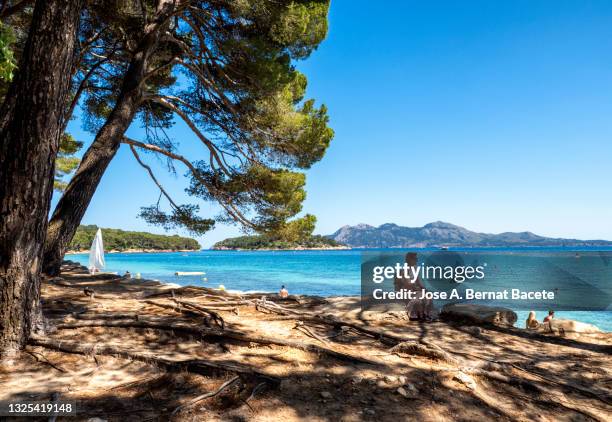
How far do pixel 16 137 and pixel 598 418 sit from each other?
5.29m

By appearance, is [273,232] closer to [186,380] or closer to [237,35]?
[237,35]

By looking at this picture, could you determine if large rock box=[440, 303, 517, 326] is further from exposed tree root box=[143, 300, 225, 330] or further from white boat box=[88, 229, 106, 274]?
white boat box=[88, 229, 106, 274]

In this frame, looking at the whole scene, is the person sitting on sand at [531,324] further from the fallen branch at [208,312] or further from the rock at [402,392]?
the fallen branch at [208,312]

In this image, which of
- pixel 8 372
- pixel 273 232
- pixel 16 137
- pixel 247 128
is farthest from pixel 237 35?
pixel 8 372

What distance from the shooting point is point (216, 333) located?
12.3ft

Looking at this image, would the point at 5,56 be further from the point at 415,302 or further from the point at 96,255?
the point at 96,255

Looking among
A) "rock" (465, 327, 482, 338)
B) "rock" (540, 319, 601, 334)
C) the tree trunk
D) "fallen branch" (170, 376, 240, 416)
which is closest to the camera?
"fallen branch" (170, 376, 240, 416)

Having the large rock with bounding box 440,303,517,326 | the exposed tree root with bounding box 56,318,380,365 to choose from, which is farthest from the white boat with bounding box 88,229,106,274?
the large rock with bounding box 440,303,517,326

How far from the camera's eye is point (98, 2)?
7695mm

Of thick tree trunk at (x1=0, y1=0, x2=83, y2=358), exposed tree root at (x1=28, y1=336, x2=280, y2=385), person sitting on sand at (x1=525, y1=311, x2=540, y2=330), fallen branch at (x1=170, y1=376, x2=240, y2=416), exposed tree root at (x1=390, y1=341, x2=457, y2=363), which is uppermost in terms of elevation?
thick tree trunk at (x1=0, y1=0, x2=83, y2=358)

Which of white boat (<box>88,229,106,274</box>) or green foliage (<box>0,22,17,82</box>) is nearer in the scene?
green foliage (<box>0,22,17,82</box>)

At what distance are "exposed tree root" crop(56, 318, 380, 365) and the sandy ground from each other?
1.0 inches

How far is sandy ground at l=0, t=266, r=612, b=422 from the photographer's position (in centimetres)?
243

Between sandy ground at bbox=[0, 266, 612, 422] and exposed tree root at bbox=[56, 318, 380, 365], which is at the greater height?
exposed tree root at bbox=[56, 318, 380, 365]
